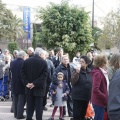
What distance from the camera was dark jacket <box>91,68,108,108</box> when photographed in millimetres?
5637

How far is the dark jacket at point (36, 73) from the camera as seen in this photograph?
7215mm

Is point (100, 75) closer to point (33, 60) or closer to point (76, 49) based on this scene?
point (33, 60)

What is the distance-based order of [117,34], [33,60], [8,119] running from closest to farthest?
1. [33,60]
2. [8,119]
3. [117,34]

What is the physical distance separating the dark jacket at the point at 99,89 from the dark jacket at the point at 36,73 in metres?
1.81

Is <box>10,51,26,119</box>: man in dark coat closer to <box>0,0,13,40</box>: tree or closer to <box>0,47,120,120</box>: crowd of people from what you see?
<box>0,47,120,120</box>: crowd of people

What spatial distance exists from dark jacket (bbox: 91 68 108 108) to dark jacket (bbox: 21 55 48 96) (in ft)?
5.94

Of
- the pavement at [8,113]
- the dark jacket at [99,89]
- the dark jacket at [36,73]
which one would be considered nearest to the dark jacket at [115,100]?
→ the dark jacket at [99,89]

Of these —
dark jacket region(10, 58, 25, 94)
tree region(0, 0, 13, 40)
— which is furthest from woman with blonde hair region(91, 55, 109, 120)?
tree region(0, 0, 13, 40)

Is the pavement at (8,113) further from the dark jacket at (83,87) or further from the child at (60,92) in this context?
the dark jacket at (83,87)

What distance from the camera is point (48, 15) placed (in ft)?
72.6

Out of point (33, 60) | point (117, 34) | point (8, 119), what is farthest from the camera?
point (117, 34)

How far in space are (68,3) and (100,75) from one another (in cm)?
1776

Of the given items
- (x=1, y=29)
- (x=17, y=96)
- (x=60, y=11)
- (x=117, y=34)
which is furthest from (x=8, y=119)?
(x=1, y=29)

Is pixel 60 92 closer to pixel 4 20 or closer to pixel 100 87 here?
pixel 100 87
